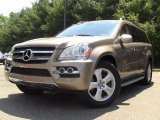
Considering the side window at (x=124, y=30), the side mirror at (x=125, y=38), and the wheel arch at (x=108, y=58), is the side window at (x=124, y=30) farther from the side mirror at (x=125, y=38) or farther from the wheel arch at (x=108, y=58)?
the wheel arch at (x=108, y=58)

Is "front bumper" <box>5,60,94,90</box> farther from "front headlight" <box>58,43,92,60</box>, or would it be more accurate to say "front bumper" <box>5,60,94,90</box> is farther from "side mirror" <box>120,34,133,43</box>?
"side mirror" <box>120,34,133,43</box>

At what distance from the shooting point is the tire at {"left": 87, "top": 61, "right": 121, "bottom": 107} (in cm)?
614

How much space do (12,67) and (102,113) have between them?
1.83 m

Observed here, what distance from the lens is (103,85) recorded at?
631cm

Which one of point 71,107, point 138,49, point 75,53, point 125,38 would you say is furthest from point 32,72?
point 138,49

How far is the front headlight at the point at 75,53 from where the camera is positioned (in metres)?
5.86

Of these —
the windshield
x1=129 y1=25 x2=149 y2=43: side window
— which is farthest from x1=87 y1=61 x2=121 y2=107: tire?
x1=129 y1=25 x2=149 y2=43: side window

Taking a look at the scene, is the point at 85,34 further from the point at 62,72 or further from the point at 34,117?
the point at 34,117

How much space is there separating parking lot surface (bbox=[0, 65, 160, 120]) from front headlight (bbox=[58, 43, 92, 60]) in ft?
2.97

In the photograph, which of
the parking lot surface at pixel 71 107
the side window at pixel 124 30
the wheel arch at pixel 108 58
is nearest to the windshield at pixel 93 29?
the side window at pixel 124 30

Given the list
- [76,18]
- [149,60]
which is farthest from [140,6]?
[149,60]

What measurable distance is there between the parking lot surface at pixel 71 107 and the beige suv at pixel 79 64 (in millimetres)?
310

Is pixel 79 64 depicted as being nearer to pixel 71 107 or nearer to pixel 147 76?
pixel 71 107

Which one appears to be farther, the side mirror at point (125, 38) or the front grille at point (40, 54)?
the side mirror at point (125, 38)
